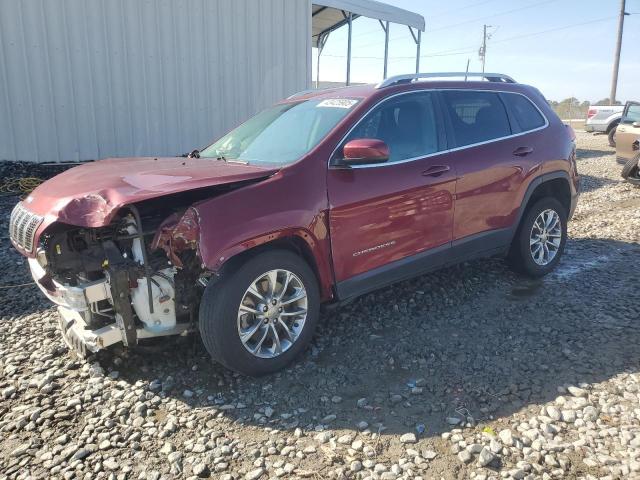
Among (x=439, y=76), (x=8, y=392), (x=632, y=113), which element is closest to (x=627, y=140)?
(x=632, y=113)

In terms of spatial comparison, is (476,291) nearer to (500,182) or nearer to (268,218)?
(500,182)

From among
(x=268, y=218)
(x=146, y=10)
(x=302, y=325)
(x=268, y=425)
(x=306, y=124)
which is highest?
(x=146, y=10)

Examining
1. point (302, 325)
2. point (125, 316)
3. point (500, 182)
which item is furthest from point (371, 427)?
point (500, 182)

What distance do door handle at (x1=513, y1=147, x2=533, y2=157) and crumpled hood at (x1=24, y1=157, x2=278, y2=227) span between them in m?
2.52

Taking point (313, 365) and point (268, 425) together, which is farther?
point (313, 365)

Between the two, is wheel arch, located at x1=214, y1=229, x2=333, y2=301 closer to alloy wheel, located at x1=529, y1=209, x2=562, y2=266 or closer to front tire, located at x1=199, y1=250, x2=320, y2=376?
front tire, located at x1=199, y1=250, x2=320, y2=376

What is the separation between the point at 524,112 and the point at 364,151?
7.78ft

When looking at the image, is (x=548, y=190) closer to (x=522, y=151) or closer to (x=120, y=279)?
(x=522, y=151)

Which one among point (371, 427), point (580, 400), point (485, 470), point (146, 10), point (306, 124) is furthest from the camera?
point (146, 10)

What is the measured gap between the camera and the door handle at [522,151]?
4.61 meters

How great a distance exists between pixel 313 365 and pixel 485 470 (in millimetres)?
1355

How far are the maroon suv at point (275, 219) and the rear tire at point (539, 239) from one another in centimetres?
47

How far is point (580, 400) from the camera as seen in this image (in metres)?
3.01

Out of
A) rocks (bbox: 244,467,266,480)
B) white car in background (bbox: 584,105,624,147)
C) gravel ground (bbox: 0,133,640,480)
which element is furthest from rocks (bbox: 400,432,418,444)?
white car in background (bbox: 584,105,624,147)
